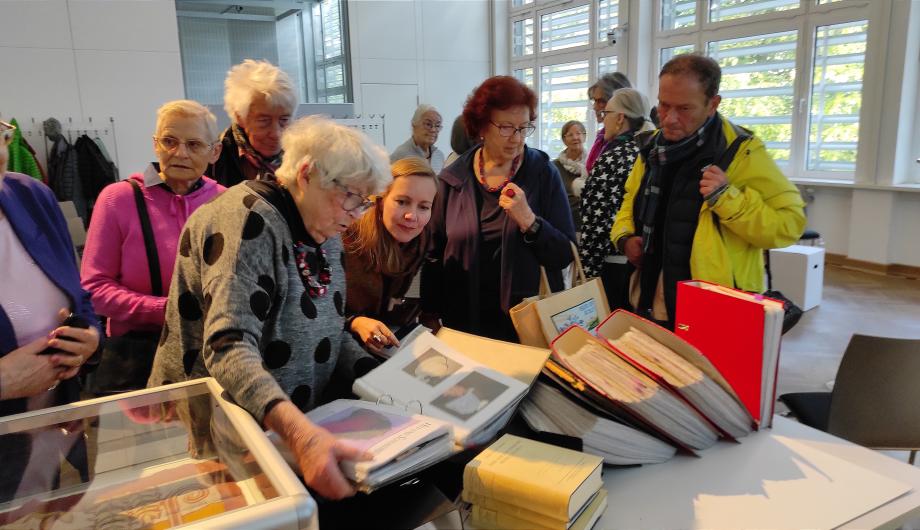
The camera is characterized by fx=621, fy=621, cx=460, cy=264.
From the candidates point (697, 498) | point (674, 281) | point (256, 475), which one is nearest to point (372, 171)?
point (256, 475)

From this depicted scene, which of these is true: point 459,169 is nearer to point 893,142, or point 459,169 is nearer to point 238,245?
point 238,245

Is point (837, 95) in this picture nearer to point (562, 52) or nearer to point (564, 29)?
point (562, 52)

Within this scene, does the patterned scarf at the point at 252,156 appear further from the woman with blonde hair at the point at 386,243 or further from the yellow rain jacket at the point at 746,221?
the yellow rain jacket at the point at 746,221

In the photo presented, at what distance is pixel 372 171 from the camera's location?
1.26m

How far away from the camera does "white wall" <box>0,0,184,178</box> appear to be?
238 inches

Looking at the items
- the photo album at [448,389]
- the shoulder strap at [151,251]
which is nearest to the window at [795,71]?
the photo album at [448,389]

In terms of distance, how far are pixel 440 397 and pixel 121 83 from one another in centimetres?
676

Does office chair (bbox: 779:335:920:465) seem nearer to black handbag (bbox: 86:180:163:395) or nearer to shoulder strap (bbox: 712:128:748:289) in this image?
shoulder strap (bbox: 712:128:748:289)

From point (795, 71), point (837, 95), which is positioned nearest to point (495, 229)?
point (837, 95)

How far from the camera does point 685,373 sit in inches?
50.9

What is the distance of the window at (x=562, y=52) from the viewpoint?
859cm

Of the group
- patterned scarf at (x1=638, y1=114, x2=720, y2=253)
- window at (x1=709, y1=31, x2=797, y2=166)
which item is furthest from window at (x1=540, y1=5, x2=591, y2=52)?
patterned scarf at (x1=638, y1=114, x2=720, y2=253)

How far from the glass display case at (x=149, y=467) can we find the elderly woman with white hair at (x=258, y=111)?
1194mm

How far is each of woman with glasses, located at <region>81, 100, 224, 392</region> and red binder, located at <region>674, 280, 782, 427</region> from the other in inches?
56.1
